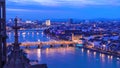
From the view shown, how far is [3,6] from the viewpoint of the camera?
1663 mm

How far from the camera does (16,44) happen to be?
4.64 ft

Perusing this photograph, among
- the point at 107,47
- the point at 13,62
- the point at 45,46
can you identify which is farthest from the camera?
the point at 45,46

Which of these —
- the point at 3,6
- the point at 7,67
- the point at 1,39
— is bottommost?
the point at 7,67

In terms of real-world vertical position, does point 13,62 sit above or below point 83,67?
above

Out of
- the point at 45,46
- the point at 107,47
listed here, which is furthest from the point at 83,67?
the point at 45,46

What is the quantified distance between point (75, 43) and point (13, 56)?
2207cm

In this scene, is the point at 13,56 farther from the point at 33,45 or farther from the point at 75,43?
the point at 75,43

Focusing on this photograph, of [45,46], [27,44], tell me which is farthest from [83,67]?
[45,46]

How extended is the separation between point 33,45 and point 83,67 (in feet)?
33.9

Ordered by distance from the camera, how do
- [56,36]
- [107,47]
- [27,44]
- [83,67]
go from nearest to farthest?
1. [83,67]
2. [107,47]
3. [27,44]
4. [56,36]

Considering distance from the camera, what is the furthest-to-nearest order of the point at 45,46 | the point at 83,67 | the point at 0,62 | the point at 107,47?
the point at 45,46
the point at 107,47
the point at 83,67
the point at 0,62

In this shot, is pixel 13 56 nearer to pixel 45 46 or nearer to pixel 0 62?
pixel 0 62

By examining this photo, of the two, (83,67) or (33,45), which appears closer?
(83,67)

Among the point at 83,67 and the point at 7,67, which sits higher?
the point at 7,67
